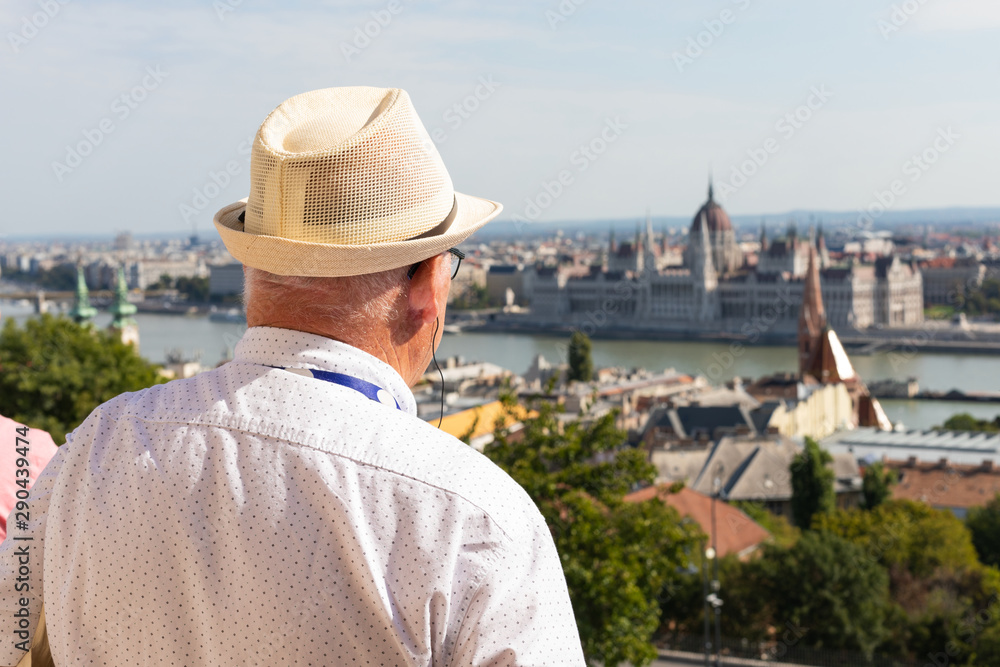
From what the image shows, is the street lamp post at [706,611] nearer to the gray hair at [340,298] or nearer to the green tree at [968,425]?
the gray hair at [340,298]

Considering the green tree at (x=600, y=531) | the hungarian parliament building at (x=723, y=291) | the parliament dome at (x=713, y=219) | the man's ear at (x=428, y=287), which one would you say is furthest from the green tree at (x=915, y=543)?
the parliament dome at (x=713, y=219)

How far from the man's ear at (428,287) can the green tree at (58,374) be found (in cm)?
689

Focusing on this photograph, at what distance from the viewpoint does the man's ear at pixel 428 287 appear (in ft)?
2.24

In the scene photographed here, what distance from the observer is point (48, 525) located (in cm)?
64

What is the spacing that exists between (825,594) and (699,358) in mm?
24560

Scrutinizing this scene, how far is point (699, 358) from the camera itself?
31.0 metres

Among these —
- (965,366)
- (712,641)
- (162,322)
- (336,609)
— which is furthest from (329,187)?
(162,322)

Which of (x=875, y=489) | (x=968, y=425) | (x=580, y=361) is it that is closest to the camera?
(x=875, y=489)

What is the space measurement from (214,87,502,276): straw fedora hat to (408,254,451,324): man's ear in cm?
2

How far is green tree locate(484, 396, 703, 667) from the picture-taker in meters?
3.99

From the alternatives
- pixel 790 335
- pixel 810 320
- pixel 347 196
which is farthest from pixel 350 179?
pixel 790 335

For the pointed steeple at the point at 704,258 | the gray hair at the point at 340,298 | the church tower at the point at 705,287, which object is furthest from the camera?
the pointed steeple at the point at 704,258

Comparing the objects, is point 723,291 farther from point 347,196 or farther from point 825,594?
point 347,196

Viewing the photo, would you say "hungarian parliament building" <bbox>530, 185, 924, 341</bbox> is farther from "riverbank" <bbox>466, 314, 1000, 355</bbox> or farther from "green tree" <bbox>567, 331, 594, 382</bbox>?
"green tree" <bbox>567, 331, 594, 382</bbox>
